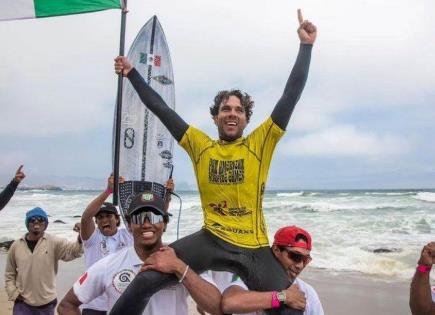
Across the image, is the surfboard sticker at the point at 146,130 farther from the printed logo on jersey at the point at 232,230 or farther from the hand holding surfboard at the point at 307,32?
the hand holding surfboard at the point at 307,32

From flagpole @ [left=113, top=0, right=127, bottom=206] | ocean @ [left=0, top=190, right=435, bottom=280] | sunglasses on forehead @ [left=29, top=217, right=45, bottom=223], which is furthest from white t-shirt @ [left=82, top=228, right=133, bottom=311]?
ocean @ [left=0, top=190, right=435, bottom=280]

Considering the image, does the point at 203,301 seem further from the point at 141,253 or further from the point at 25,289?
the point at 25,289

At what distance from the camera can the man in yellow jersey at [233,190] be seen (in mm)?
2855

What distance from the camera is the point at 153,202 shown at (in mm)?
2904

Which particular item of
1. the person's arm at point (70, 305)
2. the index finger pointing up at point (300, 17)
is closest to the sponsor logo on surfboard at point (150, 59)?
the index finger pointing up at point (300, 17)

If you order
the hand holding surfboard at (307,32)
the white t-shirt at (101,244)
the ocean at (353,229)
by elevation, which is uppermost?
the hand holding surfboard at (307,32)

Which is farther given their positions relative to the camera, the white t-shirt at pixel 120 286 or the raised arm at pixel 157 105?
the raised arm at pixel 157 105

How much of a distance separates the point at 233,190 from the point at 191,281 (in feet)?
2.13

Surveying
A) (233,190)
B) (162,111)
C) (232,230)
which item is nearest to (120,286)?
(232,230)

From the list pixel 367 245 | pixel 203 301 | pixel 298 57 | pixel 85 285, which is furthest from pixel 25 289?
pixel 367 245

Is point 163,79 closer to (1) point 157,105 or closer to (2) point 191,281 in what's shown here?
(1) point 157,105

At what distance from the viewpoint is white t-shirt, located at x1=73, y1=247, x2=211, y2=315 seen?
280 cm

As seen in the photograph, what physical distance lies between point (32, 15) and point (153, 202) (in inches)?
156

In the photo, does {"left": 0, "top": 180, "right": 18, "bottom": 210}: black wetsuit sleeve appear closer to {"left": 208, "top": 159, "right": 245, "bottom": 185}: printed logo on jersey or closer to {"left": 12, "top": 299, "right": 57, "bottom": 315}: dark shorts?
{"left": 12, "top": 299, "right": 57, "bottom": 315}: dark shorts
